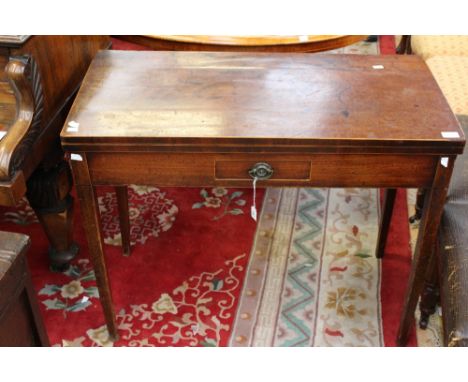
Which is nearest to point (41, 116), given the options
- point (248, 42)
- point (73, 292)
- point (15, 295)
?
point (15, 295)

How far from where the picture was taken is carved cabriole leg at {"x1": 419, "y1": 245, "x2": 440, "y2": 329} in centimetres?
186

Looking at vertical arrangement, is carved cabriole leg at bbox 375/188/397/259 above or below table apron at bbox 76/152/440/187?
below

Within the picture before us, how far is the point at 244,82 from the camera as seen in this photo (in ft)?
5.42

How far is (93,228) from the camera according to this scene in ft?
5.37

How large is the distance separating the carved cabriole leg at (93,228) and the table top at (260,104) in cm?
10

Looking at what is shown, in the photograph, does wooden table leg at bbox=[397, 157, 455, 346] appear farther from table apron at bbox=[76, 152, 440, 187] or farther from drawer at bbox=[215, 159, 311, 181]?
drawer at bbox=[215, 159, 311, 181]

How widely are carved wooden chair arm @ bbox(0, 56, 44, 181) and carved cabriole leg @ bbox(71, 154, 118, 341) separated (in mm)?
183

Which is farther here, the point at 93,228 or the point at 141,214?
the point at 141,214

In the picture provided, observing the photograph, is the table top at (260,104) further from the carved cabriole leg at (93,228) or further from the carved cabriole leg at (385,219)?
the carved cabriole leg at (385,219)

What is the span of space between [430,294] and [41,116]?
4.53 feet

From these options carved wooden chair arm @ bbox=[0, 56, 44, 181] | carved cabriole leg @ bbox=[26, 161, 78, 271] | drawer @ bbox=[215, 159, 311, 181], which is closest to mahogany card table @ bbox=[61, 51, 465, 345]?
drawer @ bbox=[215, 159, 311, 181]

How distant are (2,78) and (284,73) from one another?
82 centimetres

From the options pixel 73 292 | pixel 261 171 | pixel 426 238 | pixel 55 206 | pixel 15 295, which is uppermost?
pixel 261 171

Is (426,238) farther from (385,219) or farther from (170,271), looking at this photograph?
(170,271)
